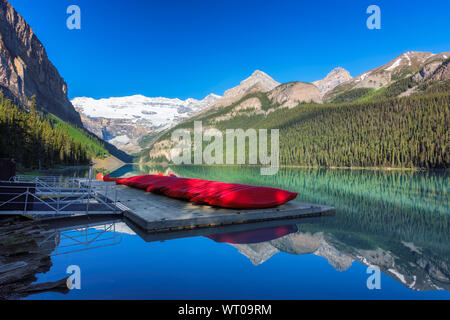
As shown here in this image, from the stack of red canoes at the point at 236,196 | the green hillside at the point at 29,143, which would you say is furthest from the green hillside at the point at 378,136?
the stack of red canoes at the point at 236,196

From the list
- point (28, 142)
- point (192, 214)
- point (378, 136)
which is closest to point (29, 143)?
point (28, 142)

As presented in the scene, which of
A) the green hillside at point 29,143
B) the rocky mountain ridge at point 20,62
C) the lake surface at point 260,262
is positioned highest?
the rocky mountain ridge at point 20,62

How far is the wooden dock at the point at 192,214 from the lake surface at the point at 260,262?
63cm

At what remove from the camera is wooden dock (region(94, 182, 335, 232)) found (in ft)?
36.8

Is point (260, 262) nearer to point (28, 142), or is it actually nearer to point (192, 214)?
point (192, 214)

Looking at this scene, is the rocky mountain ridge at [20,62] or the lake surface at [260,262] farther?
the rocky mountain ridge at [20,62]

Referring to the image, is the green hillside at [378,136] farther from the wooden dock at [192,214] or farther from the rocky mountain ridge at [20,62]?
the rocky mountain ridge at [20,62]

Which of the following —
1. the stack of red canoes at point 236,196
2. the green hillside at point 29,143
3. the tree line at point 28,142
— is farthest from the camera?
the green hillside at point 29,143

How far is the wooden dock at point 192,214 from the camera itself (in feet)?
36.8

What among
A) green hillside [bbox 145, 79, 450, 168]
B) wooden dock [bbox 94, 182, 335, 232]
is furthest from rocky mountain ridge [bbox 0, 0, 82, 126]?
wooden dock [bbox 94, 182, 335, 232]

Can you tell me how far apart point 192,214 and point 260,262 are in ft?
15.9

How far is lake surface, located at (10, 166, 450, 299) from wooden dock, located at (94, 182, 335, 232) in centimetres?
63

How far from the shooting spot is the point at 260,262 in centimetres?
797

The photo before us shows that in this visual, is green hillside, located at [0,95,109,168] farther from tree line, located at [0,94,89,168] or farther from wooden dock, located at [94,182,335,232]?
wooden dock, located at [94,182,335,232]
